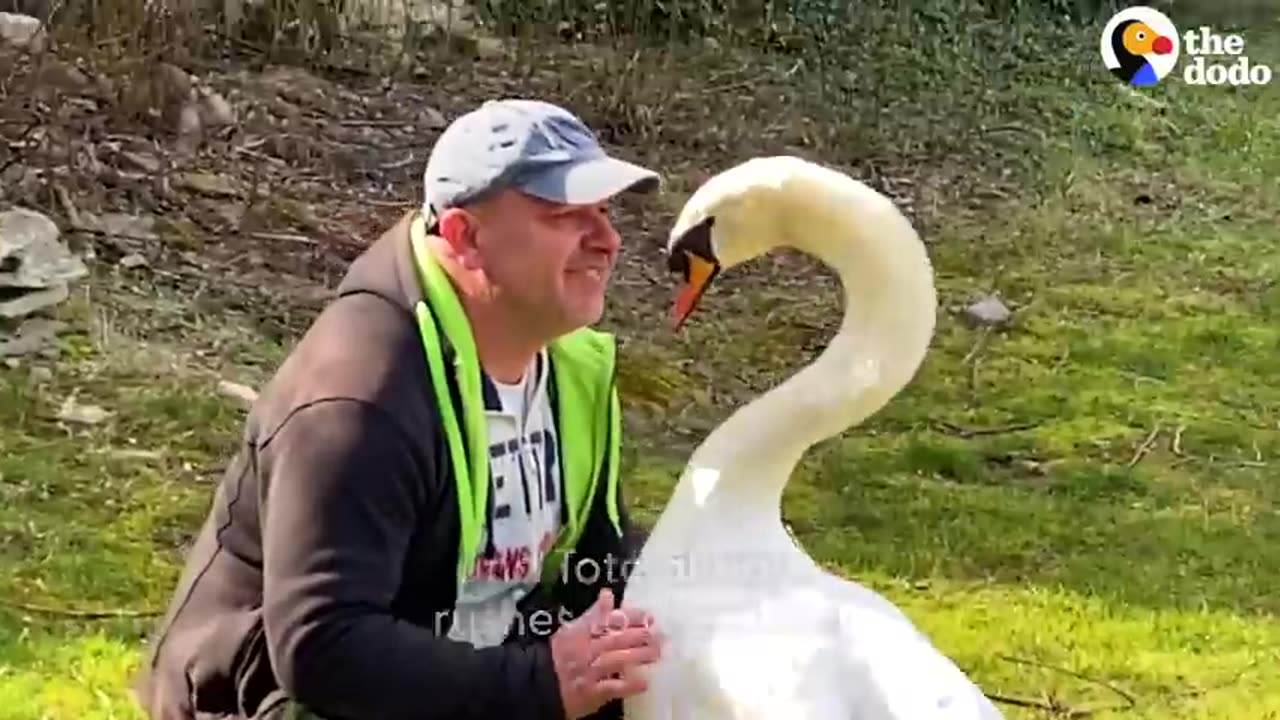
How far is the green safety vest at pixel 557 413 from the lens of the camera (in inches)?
76.9

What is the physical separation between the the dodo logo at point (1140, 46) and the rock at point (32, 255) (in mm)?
3534

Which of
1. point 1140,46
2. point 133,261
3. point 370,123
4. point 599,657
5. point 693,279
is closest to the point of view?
point 599,657

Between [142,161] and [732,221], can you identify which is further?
[142,161]

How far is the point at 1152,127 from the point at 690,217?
176 inches

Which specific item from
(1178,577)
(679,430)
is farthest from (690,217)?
(679,430)

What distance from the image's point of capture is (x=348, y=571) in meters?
1.84

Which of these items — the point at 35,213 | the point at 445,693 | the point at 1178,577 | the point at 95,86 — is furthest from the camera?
the point at 95,86

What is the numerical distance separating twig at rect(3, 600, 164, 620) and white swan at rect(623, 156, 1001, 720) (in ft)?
4.52

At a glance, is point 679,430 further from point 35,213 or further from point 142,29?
point 142,29

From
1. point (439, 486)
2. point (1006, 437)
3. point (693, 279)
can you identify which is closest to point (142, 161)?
point (1006, 437)

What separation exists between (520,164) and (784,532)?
1.58 ft

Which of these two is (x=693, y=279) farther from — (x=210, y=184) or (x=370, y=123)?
(x=370, y=123)

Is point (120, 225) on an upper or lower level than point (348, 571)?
lower

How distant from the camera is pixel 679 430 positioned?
4.30 meters
